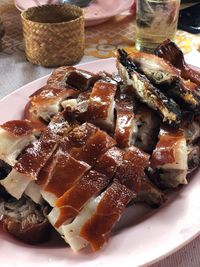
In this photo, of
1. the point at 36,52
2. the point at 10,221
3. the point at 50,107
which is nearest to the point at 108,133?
the point at 50,107

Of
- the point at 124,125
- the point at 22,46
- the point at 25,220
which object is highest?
the point at 124,125

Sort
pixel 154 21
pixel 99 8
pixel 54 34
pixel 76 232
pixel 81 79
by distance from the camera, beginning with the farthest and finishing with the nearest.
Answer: pixel 99 8
pixel 154 21
pixel 54 34
pixel 81 79
pixel 76 232

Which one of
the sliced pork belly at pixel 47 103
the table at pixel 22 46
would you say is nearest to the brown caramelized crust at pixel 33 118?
the sliced pork belly at pixel 47 103

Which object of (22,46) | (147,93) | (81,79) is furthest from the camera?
(22,46)

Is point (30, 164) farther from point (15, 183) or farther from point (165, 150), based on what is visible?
point (165, 150)

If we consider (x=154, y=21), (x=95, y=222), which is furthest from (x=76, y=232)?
(x=154, y=21)

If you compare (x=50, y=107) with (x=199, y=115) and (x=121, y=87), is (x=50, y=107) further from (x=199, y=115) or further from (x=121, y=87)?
(x=199, y=115)

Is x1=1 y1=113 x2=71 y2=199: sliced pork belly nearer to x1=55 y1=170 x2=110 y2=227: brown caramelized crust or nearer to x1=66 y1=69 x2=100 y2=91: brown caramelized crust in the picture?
x1=55 y1=170 x2=110 y2=227: brown caramelized crust

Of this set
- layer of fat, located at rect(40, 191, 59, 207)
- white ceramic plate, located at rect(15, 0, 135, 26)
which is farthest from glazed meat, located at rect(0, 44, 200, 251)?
white ceramic plate, located at rect(15, 0, 135, 26)
